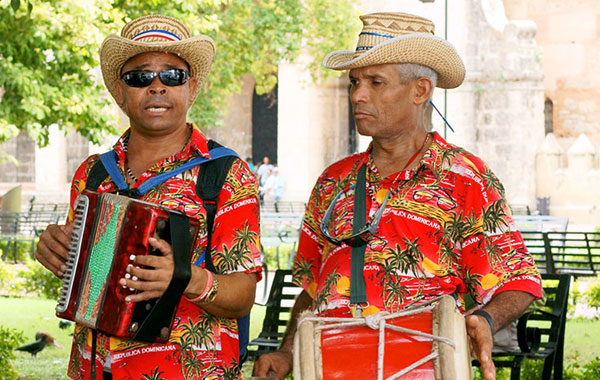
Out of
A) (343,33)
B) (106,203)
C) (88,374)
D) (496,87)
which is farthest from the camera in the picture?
(496,87)

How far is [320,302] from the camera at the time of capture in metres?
3.35

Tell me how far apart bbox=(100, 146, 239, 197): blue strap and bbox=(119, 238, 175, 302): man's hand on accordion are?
430mm

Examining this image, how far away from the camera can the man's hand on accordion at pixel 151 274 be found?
9.70 feet

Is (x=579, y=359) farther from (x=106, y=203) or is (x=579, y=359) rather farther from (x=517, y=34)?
(x=517, y=34)

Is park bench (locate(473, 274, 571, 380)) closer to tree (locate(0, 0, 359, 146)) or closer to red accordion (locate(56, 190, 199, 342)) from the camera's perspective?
red accordion (locate(56, 190, 199, 342))

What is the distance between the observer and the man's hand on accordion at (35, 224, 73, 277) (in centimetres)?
330

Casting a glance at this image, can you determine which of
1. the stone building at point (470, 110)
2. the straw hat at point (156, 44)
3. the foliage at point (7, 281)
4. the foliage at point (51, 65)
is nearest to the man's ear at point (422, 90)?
the straw hat at point (156, 44)

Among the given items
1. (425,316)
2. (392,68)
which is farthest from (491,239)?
(392,68)

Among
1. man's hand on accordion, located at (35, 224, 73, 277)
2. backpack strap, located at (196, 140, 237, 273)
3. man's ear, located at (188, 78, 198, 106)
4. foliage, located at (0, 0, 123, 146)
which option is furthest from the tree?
backpack strap, located at (196, 140, 237, 273)

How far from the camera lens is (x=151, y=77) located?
11.3 feet

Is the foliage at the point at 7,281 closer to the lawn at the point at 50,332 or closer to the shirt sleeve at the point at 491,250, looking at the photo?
the lawn at the point at 50,332

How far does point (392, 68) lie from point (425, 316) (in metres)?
0.91

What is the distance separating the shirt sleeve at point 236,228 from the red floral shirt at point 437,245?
279mm

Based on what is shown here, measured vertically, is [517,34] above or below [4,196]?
above
